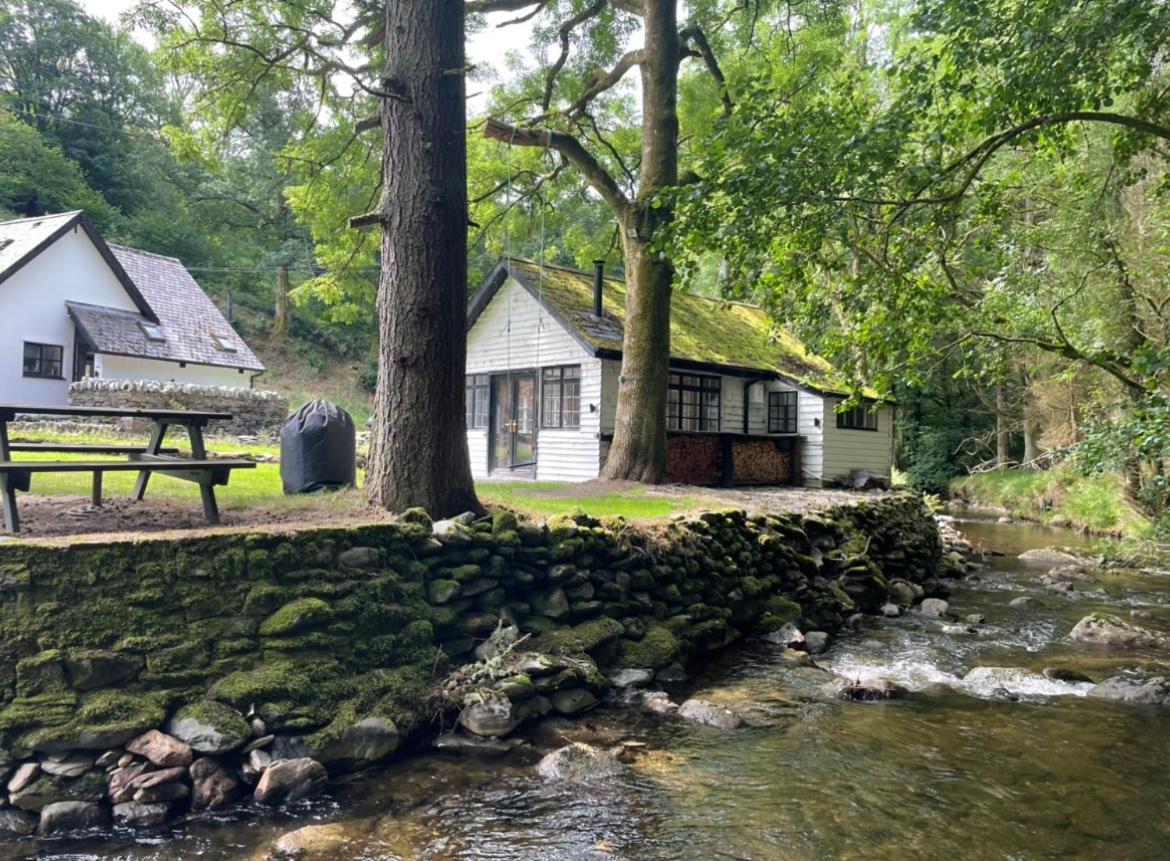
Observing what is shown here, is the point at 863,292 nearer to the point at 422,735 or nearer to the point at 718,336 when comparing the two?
the point at 422,735

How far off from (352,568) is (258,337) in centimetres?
3339

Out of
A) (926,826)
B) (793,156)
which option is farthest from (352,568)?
(793,156)

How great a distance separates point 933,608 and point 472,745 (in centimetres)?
736

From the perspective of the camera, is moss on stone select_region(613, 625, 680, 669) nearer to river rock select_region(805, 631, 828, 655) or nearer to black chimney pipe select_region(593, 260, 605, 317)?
river rock select_region(805, 631, 828, 655)

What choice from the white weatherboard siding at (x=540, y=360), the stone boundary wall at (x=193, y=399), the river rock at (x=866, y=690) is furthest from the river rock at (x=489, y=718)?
the stone boundary wall at (x=193, y=399)

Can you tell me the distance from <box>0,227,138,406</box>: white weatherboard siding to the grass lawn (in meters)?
11.9

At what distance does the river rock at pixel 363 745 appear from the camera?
15.0ft

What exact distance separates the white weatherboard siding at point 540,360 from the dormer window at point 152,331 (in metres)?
12.4

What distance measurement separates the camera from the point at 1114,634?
8336 millimetres

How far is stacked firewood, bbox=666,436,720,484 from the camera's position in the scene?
15.1 m

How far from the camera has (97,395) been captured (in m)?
19.5

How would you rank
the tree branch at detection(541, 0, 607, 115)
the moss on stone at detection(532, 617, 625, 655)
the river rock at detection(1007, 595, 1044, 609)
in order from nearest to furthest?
1. the moss on stone at detection(532, 617, 625, 655)
2. the river rock at detection(1007, 595, 1044, 609)
3. the tree branch at detection(541, 0, 607, 115)

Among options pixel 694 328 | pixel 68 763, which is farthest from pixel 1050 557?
pixel 68 763

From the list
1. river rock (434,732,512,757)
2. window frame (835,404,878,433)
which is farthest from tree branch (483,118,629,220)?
river rock (434,732,512,757)
